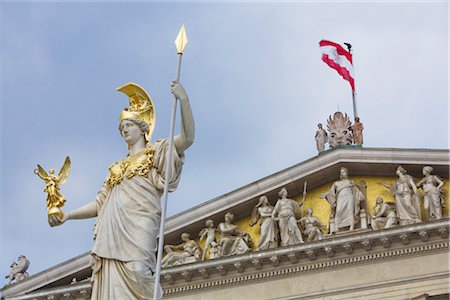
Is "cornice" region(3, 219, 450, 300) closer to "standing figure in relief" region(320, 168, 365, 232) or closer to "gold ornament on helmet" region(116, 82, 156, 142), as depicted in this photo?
"standing figure in relief" region(320, 168, 365, 232)

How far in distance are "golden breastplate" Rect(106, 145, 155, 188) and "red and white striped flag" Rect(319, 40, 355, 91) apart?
22.4 meters

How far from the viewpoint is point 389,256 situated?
2627 cm

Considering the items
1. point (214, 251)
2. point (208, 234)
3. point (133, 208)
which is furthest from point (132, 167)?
point (208, 234)

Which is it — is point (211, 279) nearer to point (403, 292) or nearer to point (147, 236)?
point (403, 292)

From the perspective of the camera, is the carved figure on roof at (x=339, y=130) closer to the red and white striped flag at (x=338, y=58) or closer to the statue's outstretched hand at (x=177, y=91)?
the red and white striped flag at (x=338, y=58)

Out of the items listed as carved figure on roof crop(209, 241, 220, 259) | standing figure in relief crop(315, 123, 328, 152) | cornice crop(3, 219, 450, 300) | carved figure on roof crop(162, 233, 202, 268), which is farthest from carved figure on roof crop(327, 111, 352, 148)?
carved figure on roof crop(162, 233, 202, 268)

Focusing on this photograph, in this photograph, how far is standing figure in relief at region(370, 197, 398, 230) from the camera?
86.8 feet

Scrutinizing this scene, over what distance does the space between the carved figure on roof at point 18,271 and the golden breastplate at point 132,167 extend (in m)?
21.1

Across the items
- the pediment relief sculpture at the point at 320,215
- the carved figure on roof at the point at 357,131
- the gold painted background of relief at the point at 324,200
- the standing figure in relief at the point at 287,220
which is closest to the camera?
the pediment relief sculpture at the point at 320,215

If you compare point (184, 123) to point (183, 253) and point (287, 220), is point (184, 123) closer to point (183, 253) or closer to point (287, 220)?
point (287, 220)

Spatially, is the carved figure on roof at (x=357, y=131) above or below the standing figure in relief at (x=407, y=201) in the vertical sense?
above

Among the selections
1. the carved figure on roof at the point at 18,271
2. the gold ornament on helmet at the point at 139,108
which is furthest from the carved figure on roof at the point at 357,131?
the gold ornament on helmet at the point at 139,108

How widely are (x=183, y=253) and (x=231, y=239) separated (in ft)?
4.14

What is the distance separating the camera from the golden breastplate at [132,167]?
9297 millimetres
